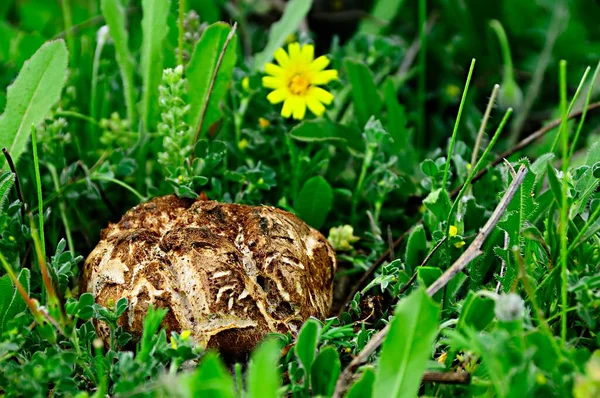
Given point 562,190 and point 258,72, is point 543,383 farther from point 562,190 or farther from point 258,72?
point 258,72

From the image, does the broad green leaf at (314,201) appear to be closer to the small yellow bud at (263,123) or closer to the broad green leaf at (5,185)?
the small yellow bud at (263,123)

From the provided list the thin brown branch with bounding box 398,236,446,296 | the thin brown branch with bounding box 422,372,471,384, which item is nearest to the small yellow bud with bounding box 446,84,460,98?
the thin brown branch with bounding box 398,236,446,296

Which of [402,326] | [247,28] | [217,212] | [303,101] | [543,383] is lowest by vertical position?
[543,383]

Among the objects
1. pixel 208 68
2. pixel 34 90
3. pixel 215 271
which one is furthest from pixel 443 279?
pixel 34 90

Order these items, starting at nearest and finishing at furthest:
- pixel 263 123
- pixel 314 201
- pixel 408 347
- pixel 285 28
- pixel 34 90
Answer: pixel 408 347 → pixel 34 90 → pixel 314 201 → pixel 263 123 → pixel 285 28

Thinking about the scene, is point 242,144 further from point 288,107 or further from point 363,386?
point 363,386

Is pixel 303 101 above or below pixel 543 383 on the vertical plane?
above

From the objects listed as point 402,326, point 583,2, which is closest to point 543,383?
point 402,326
